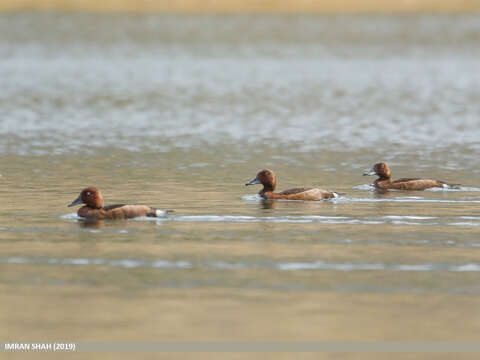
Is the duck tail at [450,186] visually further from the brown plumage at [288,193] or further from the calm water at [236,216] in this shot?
the brown plumage at [288,193]

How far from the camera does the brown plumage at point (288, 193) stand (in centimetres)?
2658

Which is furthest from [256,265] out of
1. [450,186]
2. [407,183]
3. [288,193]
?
[450,186]

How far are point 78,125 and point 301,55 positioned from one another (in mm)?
69467

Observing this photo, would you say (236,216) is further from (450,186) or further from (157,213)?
(450,186)

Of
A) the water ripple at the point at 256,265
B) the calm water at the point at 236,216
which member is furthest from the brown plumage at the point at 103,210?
the water ripple at the point at 256,265

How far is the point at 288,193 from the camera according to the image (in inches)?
1051

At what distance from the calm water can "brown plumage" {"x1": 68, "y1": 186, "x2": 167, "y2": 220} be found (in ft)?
1.03

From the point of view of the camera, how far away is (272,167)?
34562mm

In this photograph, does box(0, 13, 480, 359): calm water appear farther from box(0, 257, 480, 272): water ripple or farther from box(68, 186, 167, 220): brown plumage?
box(68, 186, 167, 220): brown plumage

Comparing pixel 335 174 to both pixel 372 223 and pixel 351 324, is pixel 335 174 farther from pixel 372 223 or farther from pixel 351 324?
pixel 351 324

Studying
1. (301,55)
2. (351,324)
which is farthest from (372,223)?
(301,55)

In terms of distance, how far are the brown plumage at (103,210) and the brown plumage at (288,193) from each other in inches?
135

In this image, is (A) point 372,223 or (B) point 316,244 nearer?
(B) point 316,244

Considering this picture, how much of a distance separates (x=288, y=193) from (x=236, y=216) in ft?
8.11
